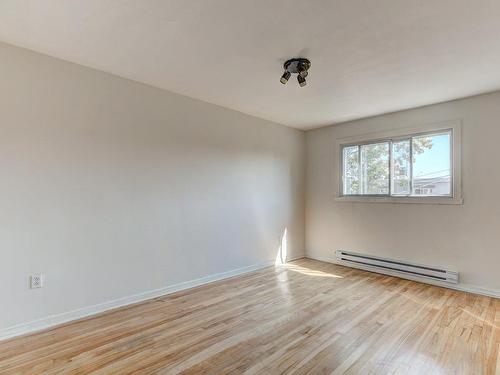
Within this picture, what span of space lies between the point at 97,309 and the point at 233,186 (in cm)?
214

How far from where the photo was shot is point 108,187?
2781 millimetres

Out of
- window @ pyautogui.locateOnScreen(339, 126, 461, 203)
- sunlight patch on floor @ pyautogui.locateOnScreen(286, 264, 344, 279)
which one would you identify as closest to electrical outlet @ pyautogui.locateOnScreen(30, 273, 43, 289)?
sunlight patch on floor @ pyautogui.locateOnScreen(286, 264, 344, 279)

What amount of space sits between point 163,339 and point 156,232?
1.21 metres

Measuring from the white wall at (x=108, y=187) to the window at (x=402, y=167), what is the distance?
1687 millimetres

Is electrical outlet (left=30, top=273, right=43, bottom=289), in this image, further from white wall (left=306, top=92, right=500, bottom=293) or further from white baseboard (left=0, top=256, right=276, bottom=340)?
white wall (left=306, top=92, right=500, bottom=293)

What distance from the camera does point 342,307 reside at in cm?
289

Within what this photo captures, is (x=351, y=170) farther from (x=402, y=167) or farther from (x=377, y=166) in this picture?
(x=402, y=167)

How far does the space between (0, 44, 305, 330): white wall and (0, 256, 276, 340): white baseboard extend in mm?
58

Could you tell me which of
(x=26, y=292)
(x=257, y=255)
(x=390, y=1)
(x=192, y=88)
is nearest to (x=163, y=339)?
(x=26, y=292)

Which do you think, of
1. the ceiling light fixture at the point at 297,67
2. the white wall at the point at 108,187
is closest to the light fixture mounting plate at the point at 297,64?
the ceiling light fixture at the point at 297,67

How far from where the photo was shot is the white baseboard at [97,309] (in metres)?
2.27

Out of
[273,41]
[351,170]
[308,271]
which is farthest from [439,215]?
[273,41]

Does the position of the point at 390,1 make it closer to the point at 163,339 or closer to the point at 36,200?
the point at 163,339

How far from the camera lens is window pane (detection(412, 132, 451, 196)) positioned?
3576 mm
